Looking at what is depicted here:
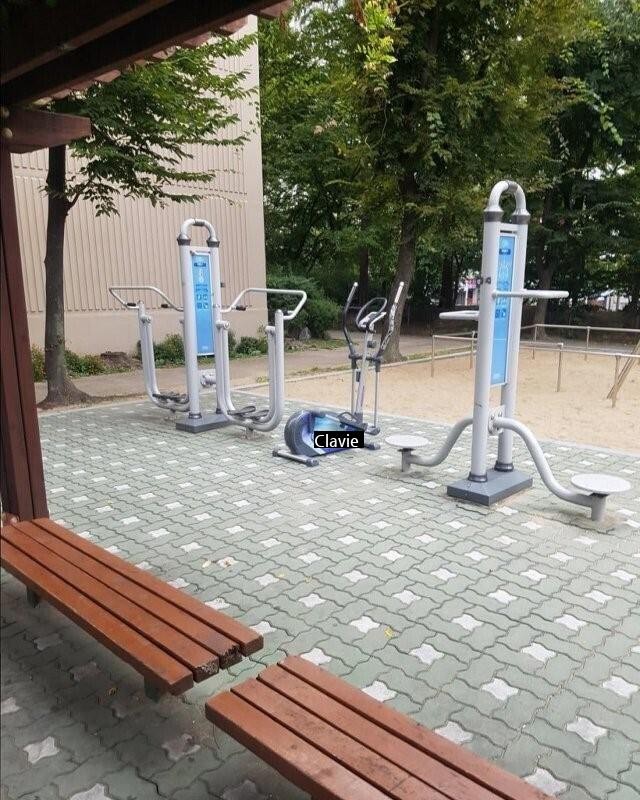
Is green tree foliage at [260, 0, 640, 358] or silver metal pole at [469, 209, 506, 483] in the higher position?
green tree foliage at [260, 0, 640, 358]

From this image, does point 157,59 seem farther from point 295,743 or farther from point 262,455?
point 262,455

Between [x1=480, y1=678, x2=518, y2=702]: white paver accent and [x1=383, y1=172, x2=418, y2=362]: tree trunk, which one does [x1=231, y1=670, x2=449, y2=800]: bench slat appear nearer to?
[x1=480, y1=678, x2=518, y2=702]: white paver accent

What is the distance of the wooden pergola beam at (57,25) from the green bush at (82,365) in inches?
365

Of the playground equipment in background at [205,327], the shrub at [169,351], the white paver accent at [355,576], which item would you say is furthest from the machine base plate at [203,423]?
the shrub at [169,351]

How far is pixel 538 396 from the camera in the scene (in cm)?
854

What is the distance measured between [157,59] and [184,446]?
150 inches

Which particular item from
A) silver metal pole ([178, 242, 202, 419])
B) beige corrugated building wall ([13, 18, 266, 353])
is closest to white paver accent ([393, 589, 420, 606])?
silver metal pole ([178, 242, 202, 419])

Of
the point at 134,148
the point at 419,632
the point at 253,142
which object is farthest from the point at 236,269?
the point at 419,632

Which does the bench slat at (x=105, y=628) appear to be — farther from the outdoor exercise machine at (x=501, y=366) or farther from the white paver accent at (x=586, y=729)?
the outdoor exercise machine at (x=501, y=366)

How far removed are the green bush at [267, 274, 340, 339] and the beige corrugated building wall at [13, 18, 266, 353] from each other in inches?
65.8

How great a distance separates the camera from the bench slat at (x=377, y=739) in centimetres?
152

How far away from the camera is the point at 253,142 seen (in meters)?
13.8

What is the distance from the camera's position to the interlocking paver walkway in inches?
78.5

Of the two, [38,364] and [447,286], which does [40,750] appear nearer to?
[38,364]
